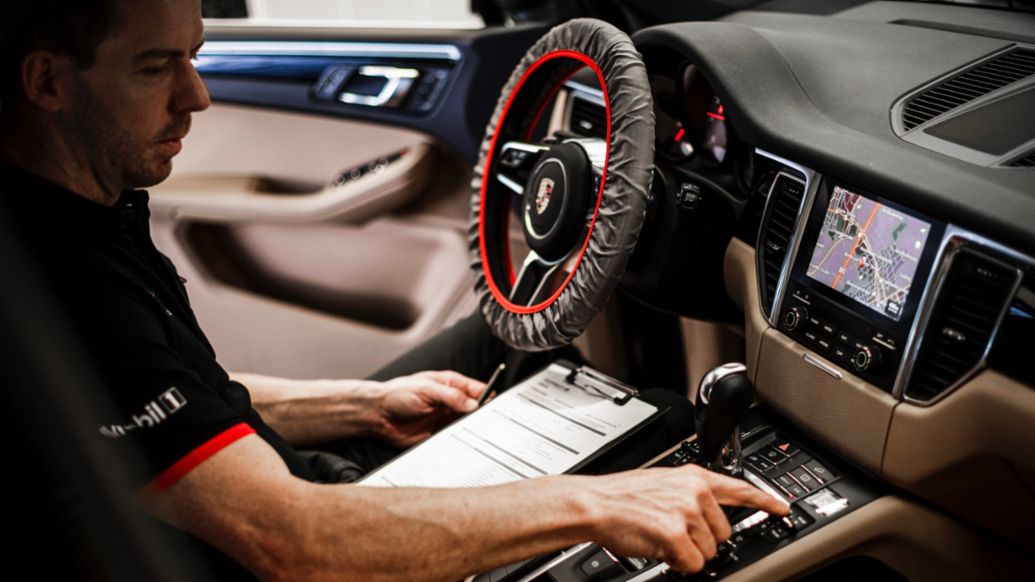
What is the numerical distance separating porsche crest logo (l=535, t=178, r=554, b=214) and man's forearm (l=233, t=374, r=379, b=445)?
1.34ft

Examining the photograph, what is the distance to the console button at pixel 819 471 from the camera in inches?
46.0

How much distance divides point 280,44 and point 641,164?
5.26 ft

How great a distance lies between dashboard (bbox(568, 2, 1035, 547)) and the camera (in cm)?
97

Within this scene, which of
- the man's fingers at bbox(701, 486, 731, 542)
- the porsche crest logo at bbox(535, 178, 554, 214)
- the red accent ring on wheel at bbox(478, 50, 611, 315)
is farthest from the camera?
the porsche crest logo at bbox(535, 178, 554, 214)

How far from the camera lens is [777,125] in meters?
1.21

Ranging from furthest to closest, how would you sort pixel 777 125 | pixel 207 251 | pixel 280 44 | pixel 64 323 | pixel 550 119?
pixel 207 251, pixel 280 44, pixel 550 119, pixel 777 125, pixel 64 323

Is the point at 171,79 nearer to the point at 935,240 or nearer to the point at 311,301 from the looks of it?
the point at 935,240

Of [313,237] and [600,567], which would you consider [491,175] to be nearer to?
[600,567]

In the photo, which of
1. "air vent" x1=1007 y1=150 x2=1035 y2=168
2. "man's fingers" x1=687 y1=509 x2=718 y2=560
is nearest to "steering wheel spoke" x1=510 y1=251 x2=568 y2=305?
"man's fingers" x1=687 y1=509 x2=718 y2=560

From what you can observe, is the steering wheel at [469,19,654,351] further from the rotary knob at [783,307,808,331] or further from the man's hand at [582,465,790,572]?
the man's hand at [582,465,790,572]

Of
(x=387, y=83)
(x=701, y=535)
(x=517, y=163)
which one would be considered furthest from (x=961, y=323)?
(x=387, y=83)

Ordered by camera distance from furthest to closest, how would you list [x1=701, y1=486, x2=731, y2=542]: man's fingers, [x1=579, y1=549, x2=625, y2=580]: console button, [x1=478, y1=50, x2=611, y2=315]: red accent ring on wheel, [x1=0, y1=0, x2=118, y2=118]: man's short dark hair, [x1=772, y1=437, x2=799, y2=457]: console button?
[x1=478, y1=50, x2=611, y2=315]: red accent ring on wheel → [x1=772, y1=437, x2=799, y2=457]: console button → [x1=579, y1=549, x2=625, y2=580]: console button → [x1=701, y1=486, x2=731, y2=542]: man's fingers → [x1=0, y1=0, x2=118, y2=118]: man's short dark hair

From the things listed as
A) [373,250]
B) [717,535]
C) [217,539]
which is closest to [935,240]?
[717,535]

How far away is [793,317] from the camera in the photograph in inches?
47.8
